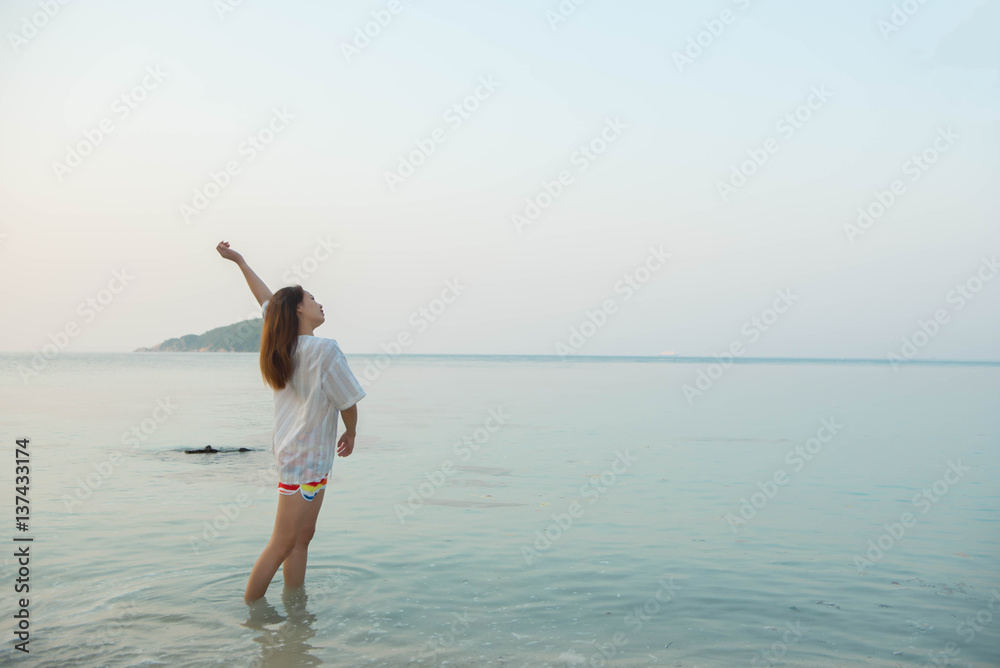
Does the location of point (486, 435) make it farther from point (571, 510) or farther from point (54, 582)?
point (54, 582)

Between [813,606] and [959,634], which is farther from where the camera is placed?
[813,606]

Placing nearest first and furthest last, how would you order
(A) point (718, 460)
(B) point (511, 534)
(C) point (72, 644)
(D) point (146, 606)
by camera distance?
(C) point (72, 644)
(D) point (146, 606)
(B) point (511, 534)
(A) point (718, 460)

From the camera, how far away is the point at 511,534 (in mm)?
7387

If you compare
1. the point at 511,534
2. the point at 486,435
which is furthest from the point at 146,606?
the point at 486,435

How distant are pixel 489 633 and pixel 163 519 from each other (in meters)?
4.72
